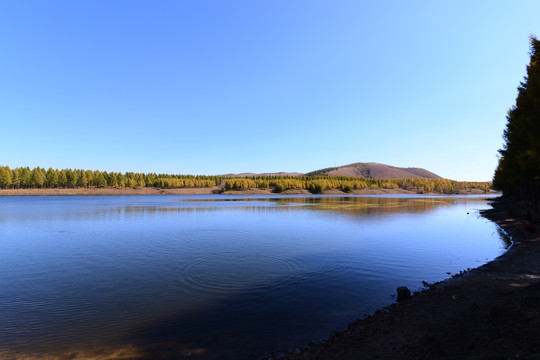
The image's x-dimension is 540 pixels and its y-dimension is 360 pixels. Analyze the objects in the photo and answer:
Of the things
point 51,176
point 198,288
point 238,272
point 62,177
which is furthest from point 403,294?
point 62,177

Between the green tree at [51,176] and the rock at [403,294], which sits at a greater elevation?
the green tree at [51,176]

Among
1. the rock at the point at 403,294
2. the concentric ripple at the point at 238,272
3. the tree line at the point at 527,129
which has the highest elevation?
the tree line at the point at 527,129

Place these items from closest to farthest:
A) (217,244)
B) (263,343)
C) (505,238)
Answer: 1. (263,343)
2. (217,244)
3. (505,238)

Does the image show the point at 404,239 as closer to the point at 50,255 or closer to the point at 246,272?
the point at 246,272

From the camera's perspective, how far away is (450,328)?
9406mm

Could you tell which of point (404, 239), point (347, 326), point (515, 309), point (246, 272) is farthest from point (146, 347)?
point (404, 239)

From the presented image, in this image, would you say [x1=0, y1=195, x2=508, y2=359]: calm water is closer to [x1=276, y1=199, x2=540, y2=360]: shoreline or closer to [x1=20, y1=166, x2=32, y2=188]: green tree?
[x1=276, y1=199, x2=540, y2=360]: shoreline

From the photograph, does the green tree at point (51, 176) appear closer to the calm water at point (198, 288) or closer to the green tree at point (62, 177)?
the green tree at point (62, 177)

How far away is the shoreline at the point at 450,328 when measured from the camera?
296 inches

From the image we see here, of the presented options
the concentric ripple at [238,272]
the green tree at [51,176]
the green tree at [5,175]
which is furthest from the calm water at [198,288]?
the green tree at [51,176]

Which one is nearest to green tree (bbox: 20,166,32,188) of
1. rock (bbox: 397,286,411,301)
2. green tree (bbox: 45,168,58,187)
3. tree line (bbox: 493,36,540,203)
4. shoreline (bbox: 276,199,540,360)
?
green tree (bbox: 45,168,58,187)

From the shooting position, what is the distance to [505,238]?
3219 cm

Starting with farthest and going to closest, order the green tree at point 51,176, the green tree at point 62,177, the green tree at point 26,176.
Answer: the green tree at point 62,177, the green tree at point 51,176, the green tree at point 26,176

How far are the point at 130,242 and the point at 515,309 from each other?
3222 cm
